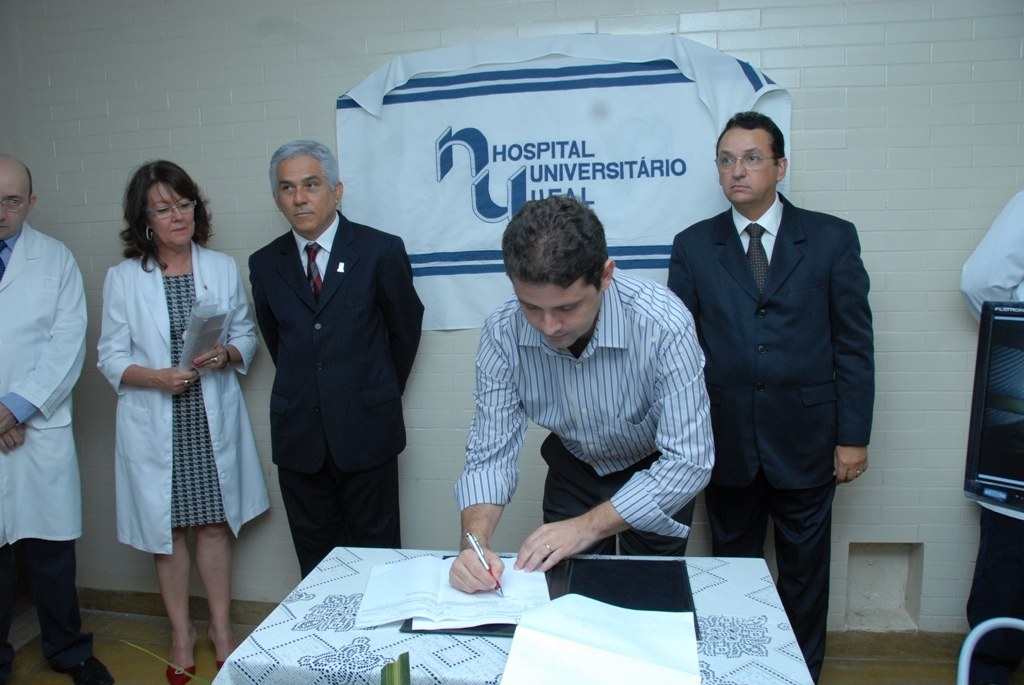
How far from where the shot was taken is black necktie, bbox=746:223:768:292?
2.51m

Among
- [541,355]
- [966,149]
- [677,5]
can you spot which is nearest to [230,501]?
[541,355]

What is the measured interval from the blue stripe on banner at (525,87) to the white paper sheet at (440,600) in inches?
79.9

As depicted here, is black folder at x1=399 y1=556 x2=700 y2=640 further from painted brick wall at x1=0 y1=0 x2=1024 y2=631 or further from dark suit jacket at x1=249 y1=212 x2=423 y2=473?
painted brick wall at x1=0 y1=0 x2=1024 y2=631

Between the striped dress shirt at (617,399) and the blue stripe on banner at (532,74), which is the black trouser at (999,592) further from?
the blue stripe on banner at (532,74)

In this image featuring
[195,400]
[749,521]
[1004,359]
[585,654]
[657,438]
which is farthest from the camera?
[195,400]

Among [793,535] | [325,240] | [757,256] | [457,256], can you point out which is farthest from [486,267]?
[793,535]

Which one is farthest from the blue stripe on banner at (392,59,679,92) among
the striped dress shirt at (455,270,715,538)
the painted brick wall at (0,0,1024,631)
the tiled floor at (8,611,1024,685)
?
the tiled floor at (8,611,1024,685)

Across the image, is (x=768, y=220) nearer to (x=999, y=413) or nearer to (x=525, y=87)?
(x=525, y=87)

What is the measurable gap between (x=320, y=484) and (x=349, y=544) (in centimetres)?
29

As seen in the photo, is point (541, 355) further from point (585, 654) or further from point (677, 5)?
point (677, 5)

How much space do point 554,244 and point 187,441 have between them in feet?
6.56

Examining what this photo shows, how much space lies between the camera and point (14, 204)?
107 inches

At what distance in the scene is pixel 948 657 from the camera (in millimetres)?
2990

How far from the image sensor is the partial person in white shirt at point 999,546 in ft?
8.15
